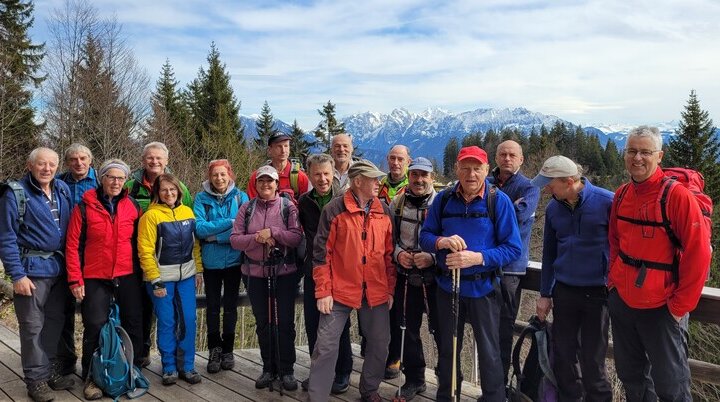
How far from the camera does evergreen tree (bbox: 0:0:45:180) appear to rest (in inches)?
706

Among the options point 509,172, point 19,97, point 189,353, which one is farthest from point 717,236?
point 19,97

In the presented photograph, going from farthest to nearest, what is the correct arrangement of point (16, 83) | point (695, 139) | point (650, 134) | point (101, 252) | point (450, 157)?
point (450, 157), point (695, 139), point (16, 83), point (101, 252), point (650, 134)

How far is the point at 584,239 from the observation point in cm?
363

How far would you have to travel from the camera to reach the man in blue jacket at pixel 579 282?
11.8 ft

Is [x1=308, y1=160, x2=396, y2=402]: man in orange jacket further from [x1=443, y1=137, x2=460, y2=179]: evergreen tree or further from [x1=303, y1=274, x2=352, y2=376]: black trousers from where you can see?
[x1=443, y1=137, x2=460, y2=179]: evergreen tree

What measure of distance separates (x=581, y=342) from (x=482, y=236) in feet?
3.53

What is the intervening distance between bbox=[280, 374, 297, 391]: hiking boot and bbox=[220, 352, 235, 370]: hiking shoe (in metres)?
0.71

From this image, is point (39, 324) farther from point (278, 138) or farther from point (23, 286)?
point (278, 138)

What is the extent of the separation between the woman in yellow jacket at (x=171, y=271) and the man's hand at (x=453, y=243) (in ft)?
8.05

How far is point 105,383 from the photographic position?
169 inches

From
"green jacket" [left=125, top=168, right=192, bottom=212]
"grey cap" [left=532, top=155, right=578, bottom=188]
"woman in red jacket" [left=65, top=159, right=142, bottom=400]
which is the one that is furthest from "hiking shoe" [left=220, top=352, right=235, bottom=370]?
"grey cap" [left=532, top=155, right=578, bottom=188]

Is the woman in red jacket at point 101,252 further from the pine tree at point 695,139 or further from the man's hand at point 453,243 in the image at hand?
the pine tree at point 695,139

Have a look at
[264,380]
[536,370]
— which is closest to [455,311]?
[536,370]

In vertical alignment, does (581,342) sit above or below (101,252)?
below
